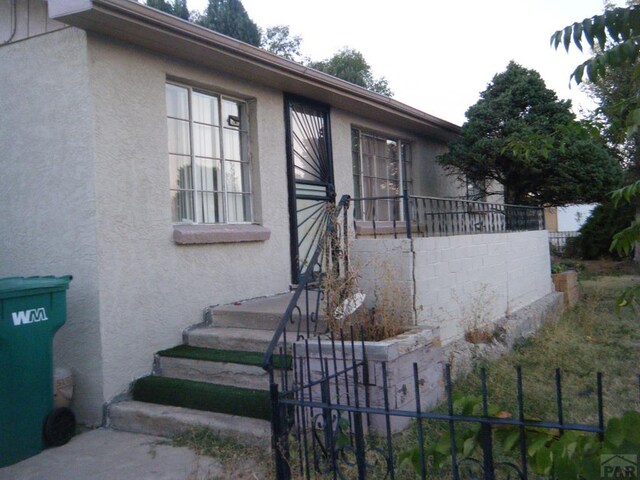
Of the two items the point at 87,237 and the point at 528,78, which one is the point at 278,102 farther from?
the point at 528,78

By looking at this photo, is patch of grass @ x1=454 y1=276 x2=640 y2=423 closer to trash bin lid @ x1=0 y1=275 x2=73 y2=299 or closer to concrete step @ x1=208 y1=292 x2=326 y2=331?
concrete step @ x1=208 y1=292 x2=326 y2=331

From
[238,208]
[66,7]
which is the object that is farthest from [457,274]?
[66,7]

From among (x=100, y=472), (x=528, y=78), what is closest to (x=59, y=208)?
(x=100, y=472)

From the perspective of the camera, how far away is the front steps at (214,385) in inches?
198

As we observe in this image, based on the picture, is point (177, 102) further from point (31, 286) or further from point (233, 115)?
point (31, 286)

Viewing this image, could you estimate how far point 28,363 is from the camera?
4973 mm

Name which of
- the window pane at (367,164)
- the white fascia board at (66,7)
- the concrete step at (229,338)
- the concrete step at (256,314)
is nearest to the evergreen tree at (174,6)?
the window pane at (367,164)

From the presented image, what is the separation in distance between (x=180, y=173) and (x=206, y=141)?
556mm

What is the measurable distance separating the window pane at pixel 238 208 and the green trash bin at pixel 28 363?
2401 millimetres

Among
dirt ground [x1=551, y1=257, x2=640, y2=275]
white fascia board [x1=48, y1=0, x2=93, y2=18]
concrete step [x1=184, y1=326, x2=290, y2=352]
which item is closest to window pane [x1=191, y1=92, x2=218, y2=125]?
white fascia board [x1=48, y1=0, x2=93, y2=18]

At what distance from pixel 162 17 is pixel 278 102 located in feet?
7.92

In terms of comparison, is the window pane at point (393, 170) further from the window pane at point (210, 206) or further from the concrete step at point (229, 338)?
the concrete step at point (229, 338)

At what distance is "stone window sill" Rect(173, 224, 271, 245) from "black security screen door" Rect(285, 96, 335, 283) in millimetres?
759

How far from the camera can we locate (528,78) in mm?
11445
